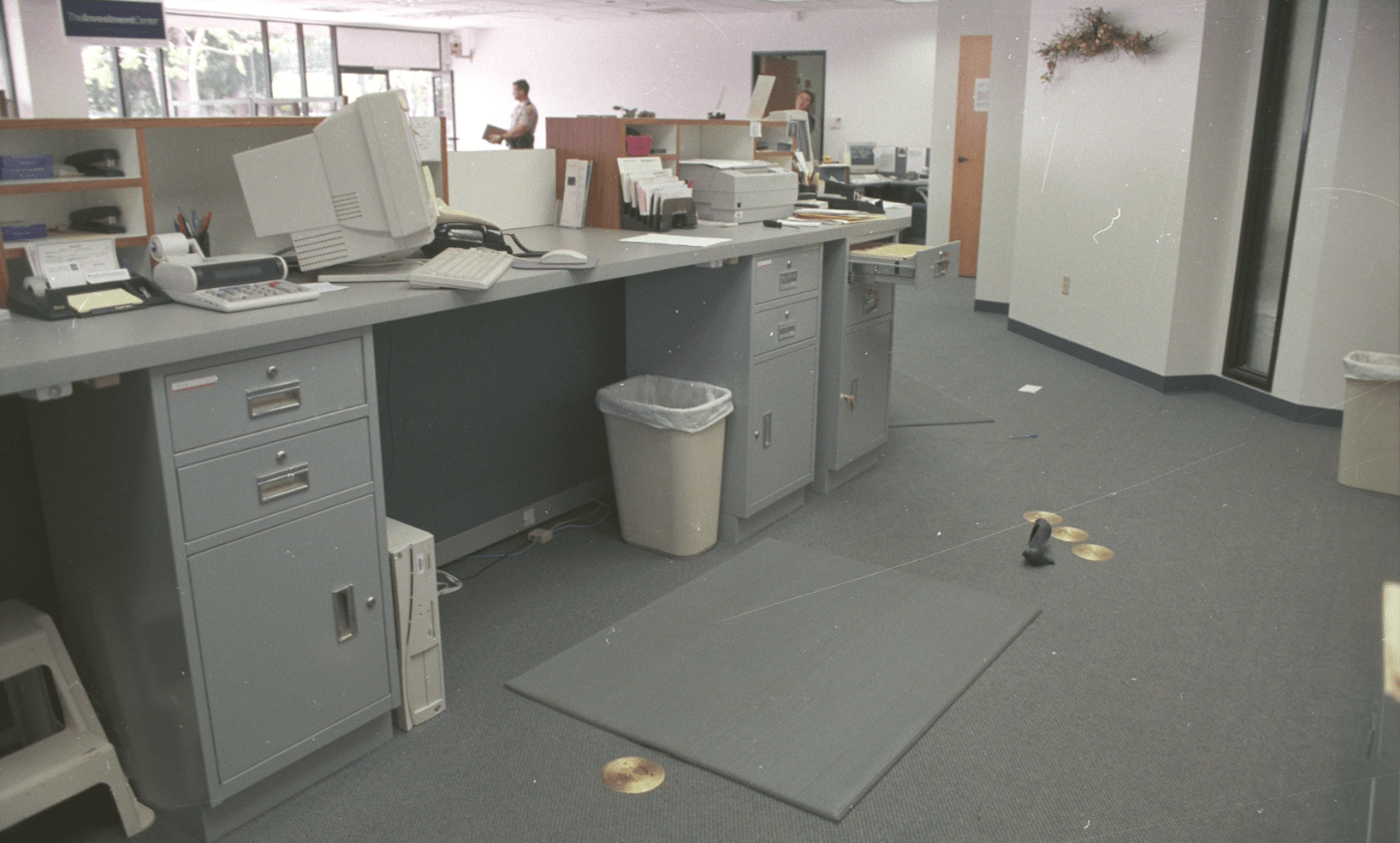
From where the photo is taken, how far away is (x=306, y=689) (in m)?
1.73

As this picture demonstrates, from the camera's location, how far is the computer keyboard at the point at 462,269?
1880mm

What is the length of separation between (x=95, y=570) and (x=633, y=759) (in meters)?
0.99

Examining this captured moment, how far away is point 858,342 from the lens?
324 centimetres

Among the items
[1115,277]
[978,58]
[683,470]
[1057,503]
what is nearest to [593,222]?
[683,470]

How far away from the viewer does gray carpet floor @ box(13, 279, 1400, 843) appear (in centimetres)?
123

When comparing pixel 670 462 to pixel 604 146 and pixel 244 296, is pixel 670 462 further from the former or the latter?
pixel 244 296

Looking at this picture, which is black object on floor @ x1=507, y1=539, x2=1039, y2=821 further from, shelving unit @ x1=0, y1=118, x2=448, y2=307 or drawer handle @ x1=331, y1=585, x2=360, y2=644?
shelving unit @ x1=0, y1=118, x2=448, y2=307

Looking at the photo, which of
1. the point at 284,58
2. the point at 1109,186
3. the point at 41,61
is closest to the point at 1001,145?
the point at 1109,186

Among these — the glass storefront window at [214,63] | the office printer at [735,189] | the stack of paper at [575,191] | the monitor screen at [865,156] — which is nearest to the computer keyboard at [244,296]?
the stack of paper at [575,191]

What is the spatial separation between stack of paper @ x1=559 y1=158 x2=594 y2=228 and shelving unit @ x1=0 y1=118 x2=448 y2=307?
1.01 m

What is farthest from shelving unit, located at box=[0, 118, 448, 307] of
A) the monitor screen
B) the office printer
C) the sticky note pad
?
the monitor screen

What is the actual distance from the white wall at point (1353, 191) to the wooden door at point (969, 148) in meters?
6.36

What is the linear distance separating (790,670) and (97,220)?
64.7 inches

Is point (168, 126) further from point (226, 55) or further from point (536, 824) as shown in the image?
point (226, 55)
